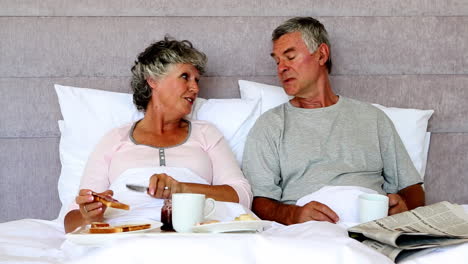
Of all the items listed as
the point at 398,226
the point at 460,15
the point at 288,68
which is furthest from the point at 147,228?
the point at 460,15

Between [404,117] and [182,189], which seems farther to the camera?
[404,117]

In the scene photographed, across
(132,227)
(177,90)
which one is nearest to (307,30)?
(177,90)

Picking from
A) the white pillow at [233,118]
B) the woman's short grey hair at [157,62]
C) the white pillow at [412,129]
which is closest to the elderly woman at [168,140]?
the woman's short grey hair at [157,62]

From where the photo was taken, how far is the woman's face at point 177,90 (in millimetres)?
2148

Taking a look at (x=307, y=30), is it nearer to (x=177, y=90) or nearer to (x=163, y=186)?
(x=177, y=90)

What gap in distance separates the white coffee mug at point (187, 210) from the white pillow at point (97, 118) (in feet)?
2.55

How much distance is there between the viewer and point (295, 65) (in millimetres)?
2283

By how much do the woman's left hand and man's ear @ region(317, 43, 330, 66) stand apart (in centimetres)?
83

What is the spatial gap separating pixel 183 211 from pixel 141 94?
84 centimetres

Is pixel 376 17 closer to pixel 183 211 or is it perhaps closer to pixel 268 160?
pixel 268 160

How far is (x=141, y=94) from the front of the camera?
2.23 m

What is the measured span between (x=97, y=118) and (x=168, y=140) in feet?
1.03

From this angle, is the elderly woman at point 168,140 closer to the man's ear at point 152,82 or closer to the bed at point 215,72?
the man's ear at point 152,82

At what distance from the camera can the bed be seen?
2.34 metres
